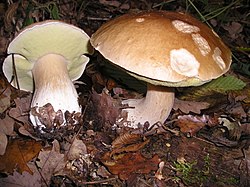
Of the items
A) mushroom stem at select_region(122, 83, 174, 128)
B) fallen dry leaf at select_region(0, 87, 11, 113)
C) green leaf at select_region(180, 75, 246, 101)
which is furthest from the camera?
green leaf at select_region(180, 75, 246, 101)

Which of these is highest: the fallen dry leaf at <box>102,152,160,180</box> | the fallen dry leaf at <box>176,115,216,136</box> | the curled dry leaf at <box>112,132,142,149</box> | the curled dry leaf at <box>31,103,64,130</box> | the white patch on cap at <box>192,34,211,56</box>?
the white patch on cap at <box>192,34,211,56</box>

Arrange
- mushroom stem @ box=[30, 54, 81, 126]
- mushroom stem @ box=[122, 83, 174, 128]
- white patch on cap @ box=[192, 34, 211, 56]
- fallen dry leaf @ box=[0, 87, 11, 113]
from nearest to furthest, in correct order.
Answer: white patch on cap @ box=[192, 34, 211, 56]
mushroom stem @ box=[30, 54, 81, 126]
mushroom stem @ box=[122, 83, 174, 128]
fallen dry leaf @ box=[0, 87, 11, 113]

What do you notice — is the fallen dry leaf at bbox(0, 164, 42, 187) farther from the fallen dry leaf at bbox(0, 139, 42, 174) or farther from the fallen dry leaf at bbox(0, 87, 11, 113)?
the fallen dry leaf at bbox(0, 87, 11, 113)

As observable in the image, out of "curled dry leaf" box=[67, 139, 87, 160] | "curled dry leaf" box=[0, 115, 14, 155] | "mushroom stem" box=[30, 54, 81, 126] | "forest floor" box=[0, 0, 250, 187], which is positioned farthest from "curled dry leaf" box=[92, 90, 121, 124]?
"curled dry leaf" box=[0, 115, 14, 155]

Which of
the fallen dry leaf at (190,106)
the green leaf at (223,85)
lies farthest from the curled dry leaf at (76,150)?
the green leaf at (223,85)

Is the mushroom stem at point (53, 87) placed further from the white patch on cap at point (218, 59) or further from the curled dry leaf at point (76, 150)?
the white patch on cap at point (218, 59)

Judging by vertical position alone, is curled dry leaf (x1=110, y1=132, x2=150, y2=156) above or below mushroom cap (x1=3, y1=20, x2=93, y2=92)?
below
